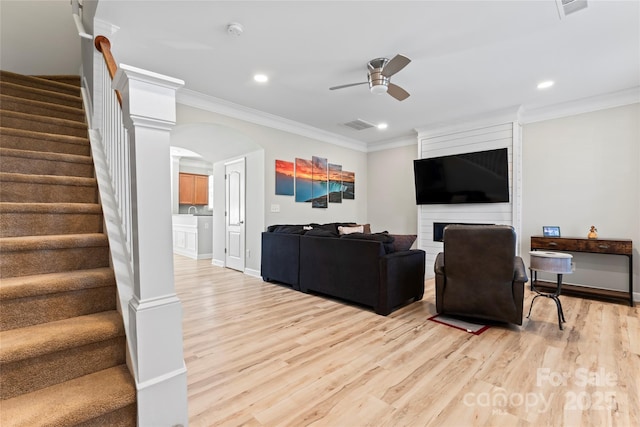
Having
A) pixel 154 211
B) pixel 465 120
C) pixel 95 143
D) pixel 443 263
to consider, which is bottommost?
pixel 443 263

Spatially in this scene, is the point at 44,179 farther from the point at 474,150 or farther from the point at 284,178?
the point at 474,150

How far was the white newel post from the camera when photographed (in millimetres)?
1162

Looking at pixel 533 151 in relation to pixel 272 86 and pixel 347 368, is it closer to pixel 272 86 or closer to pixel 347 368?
pixel 272 86

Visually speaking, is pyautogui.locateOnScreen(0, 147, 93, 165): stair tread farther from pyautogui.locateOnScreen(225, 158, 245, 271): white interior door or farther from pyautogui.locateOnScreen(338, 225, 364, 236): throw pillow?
pyautogui.locateOnScreen(338, 225, 364, 236): throw pillow

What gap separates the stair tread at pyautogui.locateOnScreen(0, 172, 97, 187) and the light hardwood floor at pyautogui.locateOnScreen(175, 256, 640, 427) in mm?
1487

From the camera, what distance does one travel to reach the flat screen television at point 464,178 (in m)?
4.66

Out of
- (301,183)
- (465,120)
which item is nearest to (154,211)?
(301,183)

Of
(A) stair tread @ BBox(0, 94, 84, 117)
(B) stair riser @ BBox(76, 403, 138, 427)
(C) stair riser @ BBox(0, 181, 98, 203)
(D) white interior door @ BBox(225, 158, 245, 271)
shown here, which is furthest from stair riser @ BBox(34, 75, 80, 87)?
(B) stair riser @ BBox(76, 403, 138, 427)

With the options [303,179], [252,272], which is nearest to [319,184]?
[303,179]

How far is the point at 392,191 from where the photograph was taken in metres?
6.40

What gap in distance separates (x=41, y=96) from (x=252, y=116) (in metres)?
2.50

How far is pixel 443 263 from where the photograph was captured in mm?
3051

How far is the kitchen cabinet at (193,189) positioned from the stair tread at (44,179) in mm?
6746

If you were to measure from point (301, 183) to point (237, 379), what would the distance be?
3.91 meters
